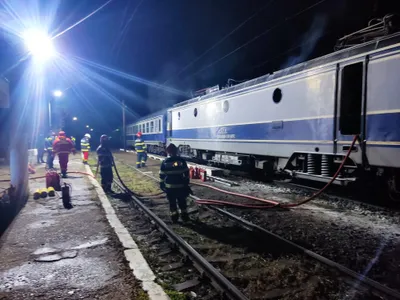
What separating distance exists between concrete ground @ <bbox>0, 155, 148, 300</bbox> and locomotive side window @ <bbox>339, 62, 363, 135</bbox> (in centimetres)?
586

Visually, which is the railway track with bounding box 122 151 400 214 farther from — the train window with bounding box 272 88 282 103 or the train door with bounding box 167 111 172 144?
the train door with bounding box 167 111 172 144

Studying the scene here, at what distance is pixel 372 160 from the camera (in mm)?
6844

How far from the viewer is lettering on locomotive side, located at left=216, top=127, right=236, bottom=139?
1266 cm

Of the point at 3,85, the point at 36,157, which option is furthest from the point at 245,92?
the point at 36,157

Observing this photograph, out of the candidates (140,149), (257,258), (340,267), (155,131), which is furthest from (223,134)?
(155,131)

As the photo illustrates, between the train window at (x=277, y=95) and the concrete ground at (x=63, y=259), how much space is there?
5.99 m

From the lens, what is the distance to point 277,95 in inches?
386

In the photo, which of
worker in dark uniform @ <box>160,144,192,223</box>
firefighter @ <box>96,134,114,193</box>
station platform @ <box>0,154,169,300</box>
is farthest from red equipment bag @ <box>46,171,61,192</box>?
worker in dark uniform @ <box>160,144,192,223</box>

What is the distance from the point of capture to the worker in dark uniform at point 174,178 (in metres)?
6.37

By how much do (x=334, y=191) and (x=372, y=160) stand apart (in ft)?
8.95

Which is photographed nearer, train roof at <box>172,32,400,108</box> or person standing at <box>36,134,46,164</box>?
train roof at <box>172,32,400,108</box>

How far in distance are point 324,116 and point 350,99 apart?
2.31ft

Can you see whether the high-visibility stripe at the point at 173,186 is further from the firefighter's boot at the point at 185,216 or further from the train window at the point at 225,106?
→ the train window at the point at 225,106

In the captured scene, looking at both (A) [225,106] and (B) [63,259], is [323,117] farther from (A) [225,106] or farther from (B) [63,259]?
(B) [63,259]
